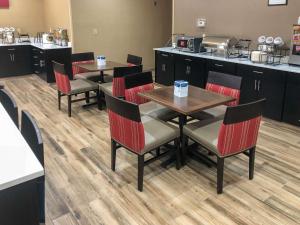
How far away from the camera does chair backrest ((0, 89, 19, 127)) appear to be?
207cm

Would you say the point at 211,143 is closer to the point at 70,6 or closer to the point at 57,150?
the point at 57,150

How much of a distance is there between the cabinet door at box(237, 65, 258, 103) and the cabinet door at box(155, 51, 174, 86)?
1650 mm

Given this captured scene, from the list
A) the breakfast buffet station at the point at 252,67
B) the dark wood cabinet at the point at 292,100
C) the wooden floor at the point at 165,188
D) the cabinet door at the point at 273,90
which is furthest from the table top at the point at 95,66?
the dark wood cabinet at the point at 292,100

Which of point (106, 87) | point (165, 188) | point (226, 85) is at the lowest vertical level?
point (165, 188)

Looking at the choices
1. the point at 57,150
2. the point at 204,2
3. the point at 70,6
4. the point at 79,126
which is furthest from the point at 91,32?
the point at 57,150

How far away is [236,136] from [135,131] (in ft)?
2.67

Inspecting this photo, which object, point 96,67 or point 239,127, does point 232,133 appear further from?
point 96,67

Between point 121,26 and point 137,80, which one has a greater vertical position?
point 121,26

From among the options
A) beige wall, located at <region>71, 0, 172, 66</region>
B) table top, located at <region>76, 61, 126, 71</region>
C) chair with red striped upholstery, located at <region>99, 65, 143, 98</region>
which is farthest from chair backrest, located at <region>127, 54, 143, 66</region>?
beige wall, located at <region>71, 0, 172, 66</region>

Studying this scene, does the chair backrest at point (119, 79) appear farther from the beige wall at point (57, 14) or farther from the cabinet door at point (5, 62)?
the cabinet door at point (5, 62)

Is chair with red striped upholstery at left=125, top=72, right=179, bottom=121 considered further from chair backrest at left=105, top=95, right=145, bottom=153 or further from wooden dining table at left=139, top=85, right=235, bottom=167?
chair backrest at left=105, top=95, right=145, bottom=153

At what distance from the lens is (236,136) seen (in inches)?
91.9

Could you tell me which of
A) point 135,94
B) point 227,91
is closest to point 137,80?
point 135,94

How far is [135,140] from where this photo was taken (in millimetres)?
2414
